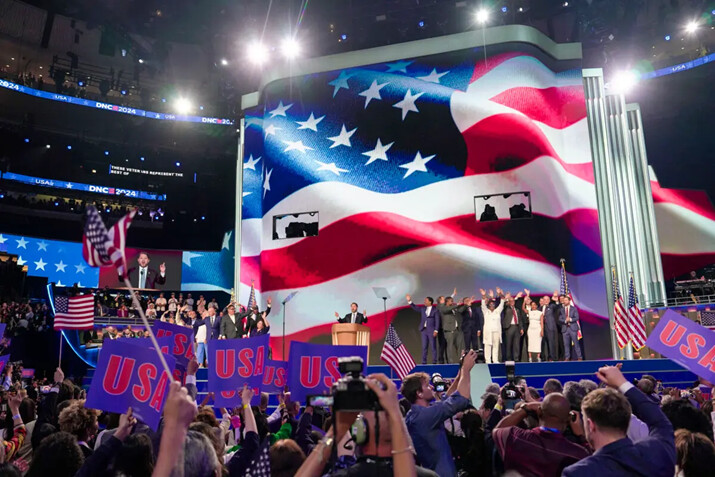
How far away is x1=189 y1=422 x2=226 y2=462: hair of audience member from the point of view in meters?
3.15

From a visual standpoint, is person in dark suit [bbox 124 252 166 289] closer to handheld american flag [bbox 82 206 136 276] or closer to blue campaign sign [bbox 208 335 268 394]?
blue campaign sign [bbox 208 335 268 394]

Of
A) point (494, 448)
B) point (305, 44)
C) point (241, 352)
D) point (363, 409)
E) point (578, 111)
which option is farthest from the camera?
point (305, 44)

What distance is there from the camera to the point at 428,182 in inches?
658

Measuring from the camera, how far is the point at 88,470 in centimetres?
242

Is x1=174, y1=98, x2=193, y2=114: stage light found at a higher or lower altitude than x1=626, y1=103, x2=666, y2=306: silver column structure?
higher

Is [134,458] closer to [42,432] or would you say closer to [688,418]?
[42,432]

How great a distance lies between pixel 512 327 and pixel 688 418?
1073 cm

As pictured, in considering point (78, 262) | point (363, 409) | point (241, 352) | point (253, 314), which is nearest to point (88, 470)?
point (363, 409)

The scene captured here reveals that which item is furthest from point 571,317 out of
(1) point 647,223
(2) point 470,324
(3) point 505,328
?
(1) point 647,223

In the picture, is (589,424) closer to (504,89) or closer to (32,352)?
(504,89)

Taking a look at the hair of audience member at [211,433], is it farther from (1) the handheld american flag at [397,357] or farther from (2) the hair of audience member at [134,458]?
(1) the handheld american flag at [397,357]

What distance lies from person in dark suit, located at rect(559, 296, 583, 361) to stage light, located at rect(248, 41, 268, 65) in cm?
1133

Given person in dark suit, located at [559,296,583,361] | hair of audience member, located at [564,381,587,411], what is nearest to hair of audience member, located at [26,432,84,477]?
hair of audience member, located at [564,381,587,411]

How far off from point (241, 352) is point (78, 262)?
21515mm
